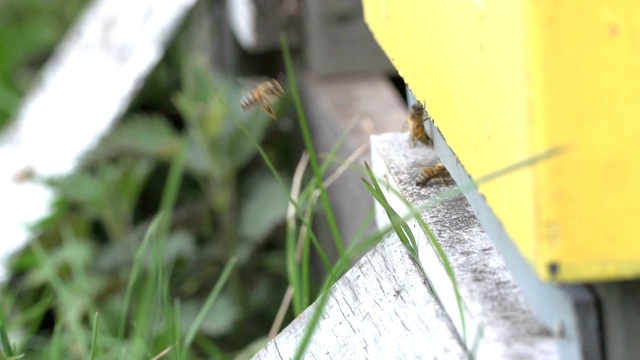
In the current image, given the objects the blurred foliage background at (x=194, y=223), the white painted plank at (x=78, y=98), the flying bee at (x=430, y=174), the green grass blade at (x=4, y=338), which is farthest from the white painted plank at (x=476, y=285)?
the white painted plank at (x=78, y=98)

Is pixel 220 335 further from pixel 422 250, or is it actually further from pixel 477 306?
pixel 477 306

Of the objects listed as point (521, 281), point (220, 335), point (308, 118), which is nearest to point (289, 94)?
point (308, 118)

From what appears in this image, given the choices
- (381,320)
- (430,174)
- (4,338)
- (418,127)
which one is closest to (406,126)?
(418,127)

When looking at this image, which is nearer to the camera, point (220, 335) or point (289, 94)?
point (220, 335)

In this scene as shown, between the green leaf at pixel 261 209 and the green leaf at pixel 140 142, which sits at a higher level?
the green leaf at pixel 140 142

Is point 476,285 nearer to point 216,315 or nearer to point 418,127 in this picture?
point 418,127

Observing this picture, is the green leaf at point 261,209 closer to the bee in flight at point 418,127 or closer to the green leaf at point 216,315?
the green leaf at point 216,315

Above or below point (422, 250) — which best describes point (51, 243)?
above
